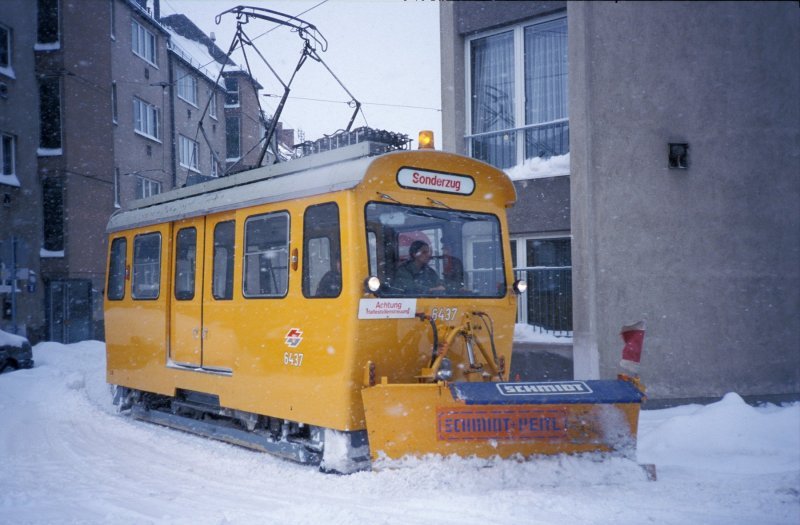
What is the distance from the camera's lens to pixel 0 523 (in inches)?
190

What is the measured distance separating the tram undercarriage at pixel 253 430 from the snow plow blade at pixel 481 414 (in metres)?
0.50

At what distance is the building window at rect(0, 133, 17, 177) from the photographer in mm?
19578

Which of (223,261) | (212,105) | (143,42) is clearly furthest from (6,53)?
(223,261)

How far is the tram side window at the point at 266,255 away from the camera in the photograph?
6.68 meters

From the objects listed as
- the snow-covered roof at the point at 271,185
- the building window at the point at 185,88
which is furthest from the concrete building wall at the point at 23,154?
the snow-covered roof at the point at 271,185

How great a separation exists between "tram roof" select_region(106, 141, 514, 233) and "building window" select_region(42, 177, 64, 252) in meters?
12.9

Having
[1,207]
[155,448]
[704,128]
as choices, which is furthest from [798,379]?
[1,207]

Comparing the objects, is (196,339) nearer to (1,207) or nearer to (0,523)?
(0,523)

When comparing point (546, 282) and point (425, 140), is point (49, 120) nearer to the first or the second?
point (546, 282)

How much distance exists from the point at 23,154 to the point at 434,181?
58.5 ft

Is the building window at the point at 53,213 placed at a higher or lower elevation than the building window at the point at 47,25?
lower

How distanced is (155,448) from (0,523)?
291cm

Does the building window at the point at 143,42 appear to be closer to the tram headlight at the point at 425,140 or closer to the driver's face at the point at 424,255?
the tram headlight at the point at 425,140

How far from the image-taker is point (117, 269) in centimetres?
1003
